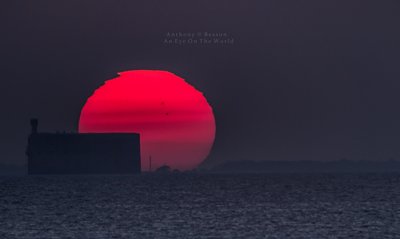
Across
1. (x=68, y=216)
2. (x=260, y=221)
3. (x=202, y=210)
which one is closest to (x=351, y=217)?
(x=260, y=221)

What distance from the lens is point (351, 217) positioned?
98.4 metres

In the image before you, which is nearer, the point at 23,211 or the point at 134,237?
the point at 134,237

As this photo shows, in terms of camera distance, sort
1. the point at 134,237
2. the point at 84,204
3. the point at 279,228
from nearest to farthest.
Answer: the point at 134,237
the point at 279,228
the point at 84,204

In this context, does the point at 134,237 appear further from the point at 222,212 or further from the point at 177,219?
the point at 222,212

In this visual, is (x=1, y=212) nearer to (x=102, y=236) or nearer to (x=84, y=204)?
(x=84, y=204)

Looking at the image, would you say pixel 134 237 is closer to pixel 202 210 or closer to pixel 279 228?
pixel 279 228

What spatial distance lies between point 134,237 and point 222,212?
26922 millimetres

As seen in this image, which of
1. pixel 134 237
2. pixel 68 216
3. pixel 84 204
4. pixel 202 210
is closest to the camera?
pixel 134 237

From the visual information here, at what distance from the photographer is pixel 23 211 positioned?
112 meters

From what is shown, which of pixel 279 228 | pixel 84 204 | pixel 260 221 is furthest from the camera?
pixel 84 204

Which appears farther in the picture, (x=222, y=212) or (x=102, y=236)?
(x=222, y=212)

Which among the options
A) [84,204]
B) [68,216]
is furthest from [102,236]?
[84,204]

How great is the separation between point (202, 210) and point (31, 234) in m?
29.0

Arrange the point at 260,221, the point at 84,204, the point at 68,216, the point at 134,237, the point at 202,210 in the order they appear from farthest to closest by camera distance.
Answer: the point at 84,204, the point at 202,210, the point at 68,216, the point at 260,221, the point at 134,237
